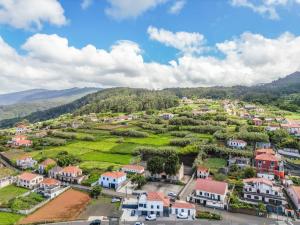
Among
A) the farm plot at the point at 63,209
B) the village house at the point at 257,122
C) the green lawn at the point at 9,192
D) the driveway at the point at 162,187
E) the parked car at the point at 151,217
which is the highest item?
the village house at the point at 257,122

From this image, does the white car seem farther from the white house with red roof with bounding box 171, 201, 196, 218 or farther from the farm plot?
the farm plot

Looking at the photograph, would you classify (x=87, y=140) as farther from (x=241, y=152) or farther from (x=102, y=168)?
(x=241, y=152)

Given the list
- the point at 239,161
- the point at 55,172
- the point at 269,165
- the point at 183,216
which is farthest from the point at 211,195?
the point at 55,172

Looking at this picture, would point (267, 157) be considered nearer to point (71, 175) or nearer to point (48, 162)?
point (71, 175)

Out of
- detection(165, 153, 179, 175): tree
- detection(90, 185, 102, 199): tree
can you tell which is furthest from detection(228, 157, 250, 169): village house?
detection(90, 185, 102, 199): tree

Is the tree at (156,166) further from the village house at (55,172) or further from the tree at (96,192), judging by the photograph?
the village house at (55,172)

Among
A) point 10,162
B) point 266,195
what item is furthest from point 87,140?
point 266,195

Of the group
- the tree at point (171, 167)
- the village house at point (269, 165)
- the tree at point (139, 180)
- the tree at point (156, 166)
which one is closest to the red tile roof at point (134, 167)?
the tree at point (156, 166)
